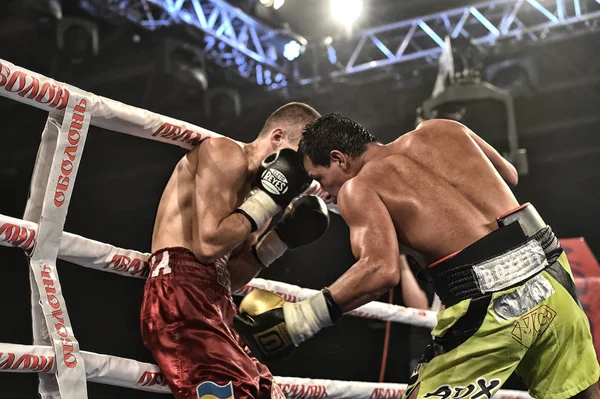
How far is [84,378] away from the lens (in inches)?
61.4

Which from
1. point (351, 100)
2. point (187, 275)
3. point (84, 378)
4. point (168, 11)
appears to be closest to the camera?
point (84, 378)

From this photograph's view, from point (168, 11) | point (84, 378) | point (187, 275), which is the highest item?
point (168, 11)

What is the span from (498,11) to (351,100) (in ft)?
4.91

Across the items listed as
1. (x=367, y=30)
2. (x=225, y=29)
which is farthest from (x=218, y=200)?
(x=367, y=30)

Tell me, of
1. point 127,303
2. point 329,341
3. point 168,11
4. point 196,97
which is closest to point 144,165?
point 196,97

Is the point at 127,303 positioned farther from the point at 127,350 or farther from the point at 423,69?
the point at 423,69

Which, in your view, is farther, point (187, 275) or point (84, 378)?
point (187, 275)

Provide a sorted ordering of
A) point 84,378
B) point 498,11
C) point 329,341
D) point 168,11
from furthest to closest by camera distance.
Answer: point 498,11
point 168,11
point 329,341
point 84,378

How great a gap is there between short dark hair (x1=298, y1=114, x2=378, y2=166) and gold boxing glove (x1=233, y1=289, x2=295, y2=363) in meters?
0.40

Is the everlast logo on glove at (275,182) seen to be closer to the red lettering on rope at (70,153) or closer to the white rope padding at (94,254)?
the white rope padding at (94,254)

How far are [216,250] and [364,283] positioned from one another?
422 millimetres

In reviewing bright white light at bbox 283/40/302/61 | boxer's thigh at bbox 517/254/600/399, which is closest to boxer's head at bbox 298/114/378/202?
boxer's thigh at bbox 517/254/600/399

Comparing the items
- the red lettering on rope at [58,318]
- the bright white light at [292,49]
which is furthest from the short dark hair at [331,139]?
the bright white light at [292,49]

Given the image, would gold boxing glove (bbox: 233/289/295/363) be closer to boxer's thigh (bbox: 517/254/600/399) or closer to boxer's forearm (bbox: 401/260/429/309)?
boxer's thigh (bbox: 517/254/600/399)
